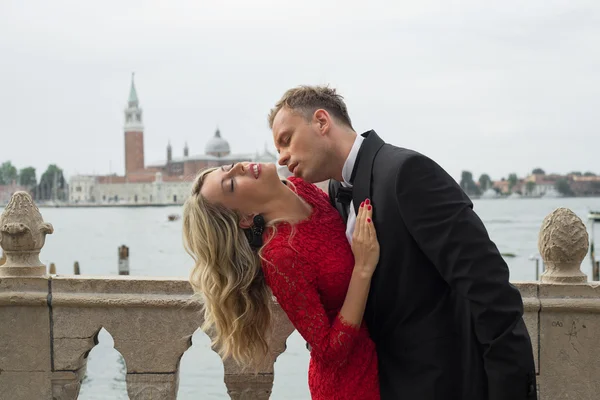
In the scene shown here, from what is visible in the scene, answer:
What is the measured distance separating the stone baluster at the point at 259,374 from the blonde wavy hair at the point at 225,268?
80cm

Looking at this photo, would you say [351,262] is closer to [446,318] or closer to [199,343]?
[446,318]

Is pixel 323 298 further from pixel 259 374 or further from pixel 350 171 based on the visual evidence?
pixel 259 374

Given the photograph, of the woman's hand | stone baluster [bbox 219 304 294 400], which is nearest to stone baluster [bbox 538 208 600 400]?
stone baluster [bbox 219 304 294 400]

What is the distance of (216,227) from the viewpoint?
2188 mm

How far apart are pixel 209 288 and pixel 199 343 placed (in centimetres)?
1487

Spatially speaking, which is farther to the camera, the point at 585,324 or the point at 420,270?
the point at 585,324

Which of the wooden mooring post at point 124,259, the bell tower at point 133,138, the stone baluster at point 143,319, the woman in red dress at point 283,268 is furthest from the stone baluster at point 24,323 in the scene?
the bell tower at point 133,138

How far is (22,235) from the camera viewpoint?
3209mm

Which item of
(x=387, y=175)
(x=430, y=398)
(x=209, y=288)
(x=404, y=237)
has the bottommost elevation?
(x=430, y=398)

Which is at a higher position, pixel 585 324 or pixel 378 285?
pixel 378 285

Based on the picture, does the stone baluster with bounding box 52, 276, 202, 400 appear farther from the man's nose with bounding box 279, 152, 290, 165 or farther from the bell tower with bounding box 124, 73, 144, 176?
the bell tower with bounding box 124, 73, 144, 176

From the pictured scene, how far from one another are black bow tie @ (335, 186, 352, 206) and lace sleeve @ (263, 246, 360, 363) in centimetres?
26

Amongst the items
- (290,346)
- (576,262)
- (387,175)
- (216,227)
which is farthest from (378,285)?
(290,346)

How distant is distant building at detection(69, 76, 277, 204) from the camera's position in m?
119
